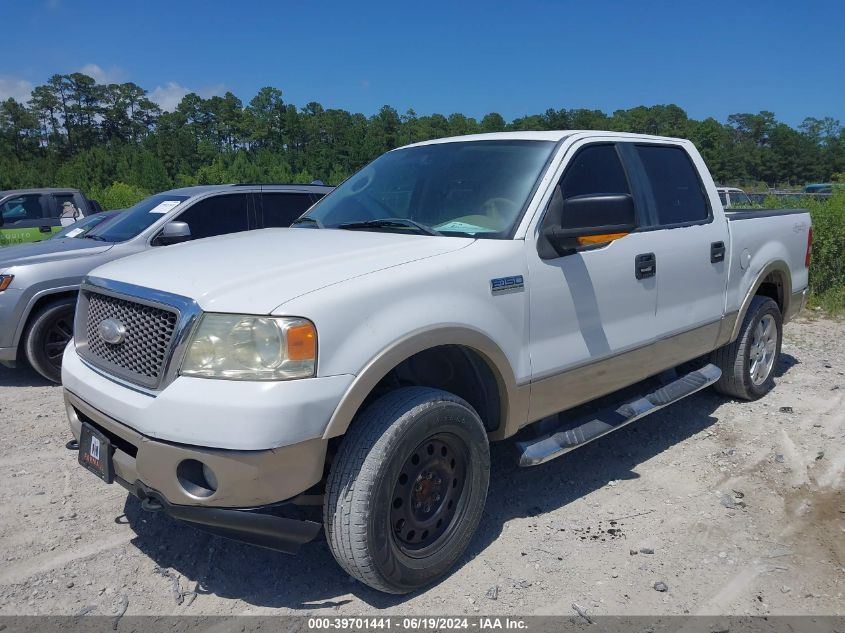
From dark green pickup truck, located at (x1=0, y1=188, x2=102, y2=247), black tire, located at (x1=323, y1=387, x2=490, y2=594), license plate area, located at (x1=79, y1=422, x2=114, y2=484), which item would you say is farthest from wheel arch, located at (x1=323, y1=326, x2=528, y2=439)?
dark green pickup truck, located at (x1=0, y1=188, x2=102, y2=247)

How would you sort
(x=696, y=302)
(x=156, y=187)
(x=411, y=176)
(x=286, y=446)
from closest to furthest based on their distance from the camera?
1. (x=286, y=446)
2. (x=411, y=176)
3. (x=696, y=302)
4. (x=156, y=187)

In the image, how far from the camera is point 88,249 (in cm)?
616

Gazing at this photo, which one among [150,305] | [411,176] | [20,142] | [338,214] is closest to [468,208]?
[411,176]

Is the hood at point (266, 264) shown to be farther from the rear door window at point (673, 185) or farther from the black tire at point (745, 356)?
the black tire at point (745, 356)

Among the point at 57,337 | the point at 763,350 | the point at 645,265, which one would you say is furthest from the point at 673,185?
the point at 57,337

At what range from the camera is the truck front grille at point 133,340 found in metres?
2.58

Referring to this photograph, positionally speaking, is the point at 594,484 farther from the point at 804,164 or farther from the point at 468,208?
the point at 804,164

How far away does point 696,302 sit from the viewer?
4324 mm

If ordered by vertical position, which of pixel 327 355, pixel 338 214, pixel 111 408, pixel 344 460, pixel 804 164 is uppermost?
pixel 804 164

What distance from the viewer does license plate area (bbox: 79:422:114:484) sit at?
2.70 meters

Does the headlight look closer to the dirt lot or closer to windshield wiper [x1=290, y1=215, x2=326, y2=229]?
the dirt lot

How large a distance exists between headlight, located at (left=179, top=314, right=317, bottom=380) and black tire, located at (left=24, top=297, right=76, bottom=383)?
4081mm

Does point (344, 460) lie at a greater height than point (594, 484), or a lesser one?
greater

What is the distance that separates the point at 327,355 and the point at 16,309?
4.46 metres
